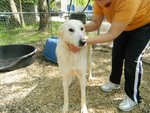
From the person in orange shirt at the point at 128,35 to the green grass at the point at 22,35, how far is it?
2459 mm

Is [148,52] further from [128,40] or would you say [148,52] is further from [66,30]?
[66,30]

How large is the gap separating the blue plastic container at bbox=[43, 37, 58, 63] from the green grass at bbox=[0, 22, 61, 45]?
117 cm

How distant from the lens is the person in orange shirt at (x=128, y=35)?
186 centimetres

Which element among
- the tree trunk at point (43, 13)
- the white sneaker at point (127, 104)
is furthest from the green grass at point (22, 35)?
the white sneaker at point (127, 104)

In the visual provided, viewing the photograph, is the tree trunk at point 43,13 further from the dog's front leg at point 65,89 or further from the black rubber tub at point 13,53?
the dog's front leg at point 65,89

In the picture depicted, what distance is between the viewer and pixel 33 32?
5.50 m

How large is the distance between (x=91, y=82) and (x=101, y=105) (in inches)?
21.9

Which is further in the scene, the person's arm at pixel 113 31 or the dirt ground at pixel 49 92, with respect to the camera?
the dirt ground at pixel 49 92

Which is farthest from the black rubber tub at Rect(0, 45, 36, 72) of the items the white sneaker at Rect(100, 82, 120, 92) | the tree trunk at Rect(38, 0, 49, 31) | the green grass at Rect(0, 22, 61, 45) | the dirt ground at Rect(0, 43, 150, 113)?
the tree trunk at Rect(38, 0, 49, 31)

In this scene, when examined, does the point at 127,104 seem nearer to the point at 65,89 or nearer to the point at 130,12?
the point at 65,89

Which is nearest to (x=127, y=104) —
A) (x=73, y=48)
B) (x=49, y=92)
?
(x=73, y=48)

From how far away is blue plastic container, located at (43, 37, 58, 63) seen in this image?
3371mm

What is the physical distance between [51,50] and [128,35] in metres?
1.48

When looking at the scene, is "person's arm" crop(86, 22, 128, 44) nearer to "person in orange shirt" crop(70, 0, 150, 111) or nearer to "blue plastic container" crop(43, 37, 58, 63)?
"person in orange shirt" crop(70, 0, 150, 111)
